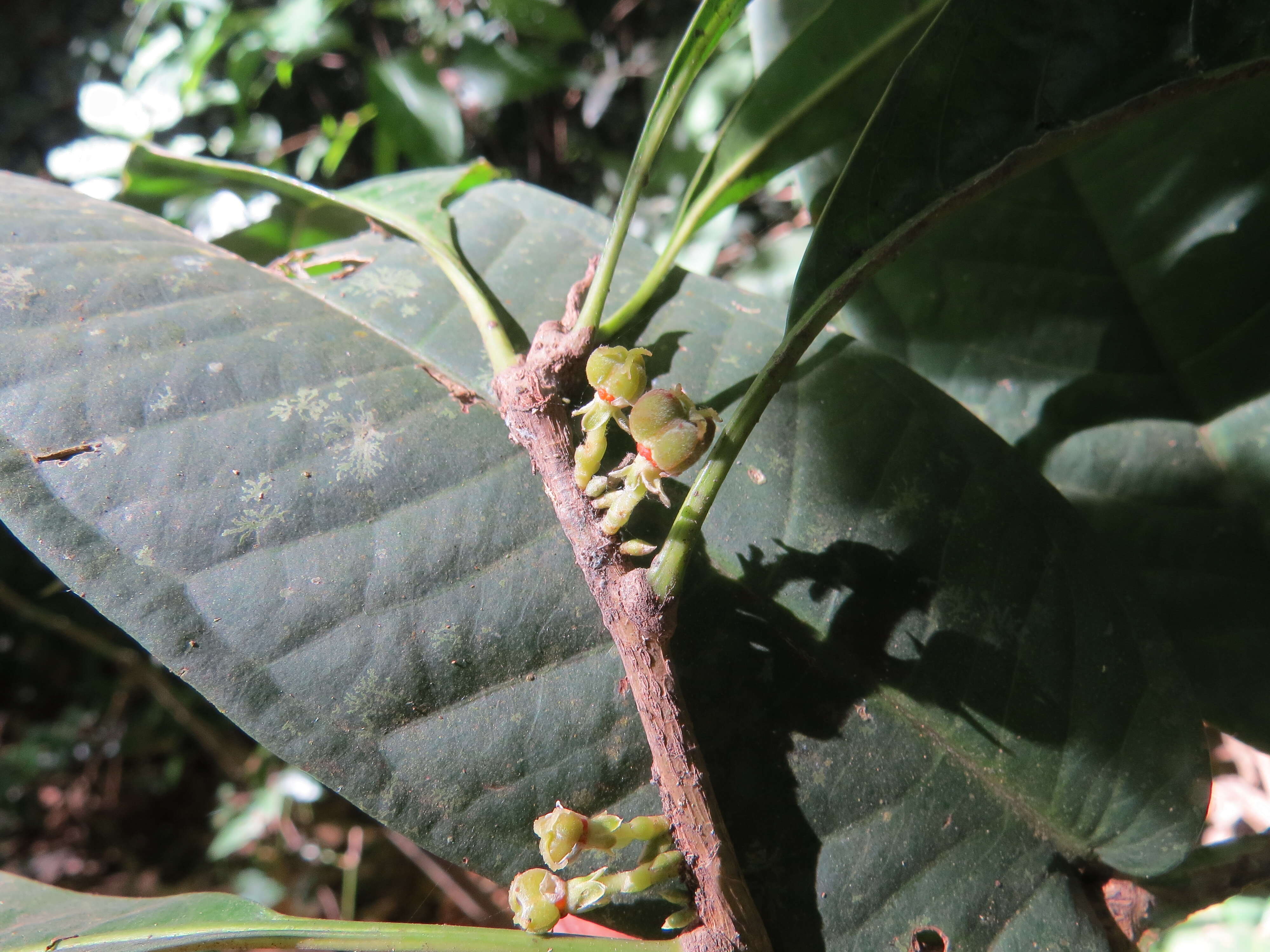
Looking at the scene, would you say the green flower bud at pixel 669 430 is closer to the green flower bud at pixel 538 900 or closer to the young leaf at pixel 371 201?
the young leaf at pixel 371 201

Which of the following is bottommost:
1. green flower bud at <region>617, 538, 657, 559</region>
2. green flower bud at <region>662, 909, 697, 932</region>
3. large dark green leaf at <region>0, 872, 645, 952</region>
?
large dark green leaf at <region>0, 872, 645, 952</region>

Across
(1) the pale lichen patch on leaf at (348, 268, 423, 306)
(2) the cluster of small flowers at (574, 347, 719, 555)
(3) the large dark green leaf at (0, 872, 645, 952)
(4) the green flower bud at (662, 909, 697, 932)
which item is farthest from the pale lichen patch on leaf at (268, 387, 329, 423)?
(4) the green flower bud at (662, 909, 697, 932)

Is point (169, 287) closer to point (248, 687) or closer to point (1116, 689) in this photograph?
point (248, 687)

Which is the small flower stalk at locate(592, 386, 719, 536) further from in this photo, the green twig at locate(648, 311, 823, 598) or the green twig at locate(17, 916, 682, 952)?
the green twig at locate(17, 916, 682, 952)

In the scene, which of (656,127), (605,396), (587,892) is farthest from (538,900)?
(656,127)

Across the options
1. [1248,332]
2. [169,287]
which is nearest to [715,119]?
[1248,332]

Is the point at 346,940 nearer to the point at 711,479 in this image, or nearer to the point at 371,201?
the point at 711,479

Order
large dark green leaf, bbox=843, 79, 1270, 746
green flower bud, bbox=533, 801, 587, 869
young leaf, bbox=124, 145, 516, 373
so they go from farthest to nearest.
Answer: large dark green leaf, bbox=843, 79, 1270, 746 < young leaf, bbox=124, 145, 516, 373 < green flower bud, bbox=533, 801, 587, 869
